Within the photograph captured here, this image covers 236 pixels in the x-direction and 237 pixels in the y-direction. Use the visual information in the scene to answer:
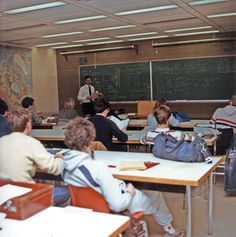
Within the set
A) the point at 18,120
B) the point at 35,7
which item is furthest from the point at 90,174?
the point at 35,7

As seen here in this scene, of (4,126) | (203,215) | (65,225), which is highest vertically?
(4,126)

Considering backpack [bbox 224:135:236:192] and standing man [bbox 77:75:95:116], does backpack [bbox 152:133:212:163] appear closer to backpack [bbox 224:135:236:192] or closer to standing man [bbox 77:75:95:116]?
backpack [bbox 224:135:236:192]

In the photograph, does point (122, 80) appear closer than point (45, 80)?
Yes

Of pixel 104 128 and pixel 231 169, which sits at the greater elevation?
pixel 104 128

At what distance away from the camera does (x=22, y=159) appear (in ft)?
6.77

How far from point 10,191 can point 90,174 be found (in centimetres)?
40

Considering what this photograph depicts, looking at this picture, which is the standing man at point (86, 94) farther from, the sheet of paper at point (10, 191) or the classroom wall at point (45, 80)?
the sheet of paper at point (10, 191)

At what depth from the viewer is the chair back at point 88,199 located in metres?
1.84

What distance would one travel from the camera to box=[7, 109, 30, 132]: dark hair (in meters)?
2.20

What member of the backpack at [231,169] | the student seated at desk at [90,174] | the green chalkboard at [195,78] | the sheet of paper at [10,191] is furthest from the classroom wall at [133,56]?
the sheet of paper at [10,191]

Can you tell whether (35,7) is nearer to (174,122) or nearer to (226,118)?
(174,122)

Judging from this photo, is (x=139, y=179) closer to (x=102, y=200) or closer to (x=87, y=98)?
(x=102, y=200)

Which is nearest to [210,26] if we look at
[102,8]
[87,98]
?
[102,8]

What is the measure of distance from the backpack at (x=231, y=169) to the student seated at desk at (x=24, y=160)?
6.12ft
